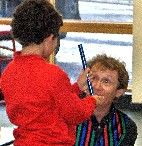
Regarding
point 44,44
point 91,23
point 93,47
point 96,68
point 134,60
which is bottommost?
point 93,47

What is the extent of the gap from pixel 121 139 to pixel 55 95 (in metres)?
0.36

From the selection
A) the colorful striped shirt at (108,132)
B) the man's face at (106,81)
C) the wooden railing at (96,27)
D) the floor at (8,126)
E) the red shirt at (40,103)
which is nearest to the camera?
the red shirt at (40,103)

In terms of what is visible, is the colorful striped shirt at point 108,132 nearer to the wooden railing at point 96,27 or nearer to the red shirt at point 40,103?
the red shirt at point 40,103

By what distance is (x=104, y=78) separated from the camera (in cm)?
199

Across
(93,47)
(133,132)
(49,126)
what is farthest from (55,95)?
(93,47)

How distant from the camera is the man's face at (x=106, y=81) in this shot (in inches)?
77.2

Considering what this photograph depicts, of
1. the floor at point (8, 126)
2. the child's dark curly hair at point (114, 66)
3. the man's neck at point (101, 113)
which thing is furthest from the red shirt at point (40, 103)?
the floor at point (8, 126)

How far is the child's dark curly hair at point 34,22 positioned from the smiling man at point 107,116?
34 centimetres

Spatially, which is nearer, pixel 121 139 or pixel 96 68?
pixel 121 139

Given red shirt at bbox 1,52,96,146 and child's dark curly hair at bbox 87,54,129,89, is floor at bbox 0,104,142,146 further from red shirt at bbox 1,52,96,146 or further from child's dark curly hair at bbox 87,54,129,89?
red shirt at bbox 1,52,96,146

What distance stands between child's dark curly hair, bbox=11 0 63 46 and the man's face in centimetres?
33

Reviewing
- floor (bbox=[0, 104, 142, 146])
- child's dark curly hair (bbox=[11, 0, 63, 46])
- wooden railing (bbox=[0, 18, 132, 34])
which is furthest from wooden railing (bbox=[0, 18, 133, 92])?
child's dark curly hair (bbox=[11, 0, 63, 46])

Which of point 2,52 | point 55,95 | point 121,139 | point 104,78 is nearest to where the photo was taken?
point 55,95

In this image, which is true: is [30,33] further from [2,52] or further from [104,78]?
[2,52]
